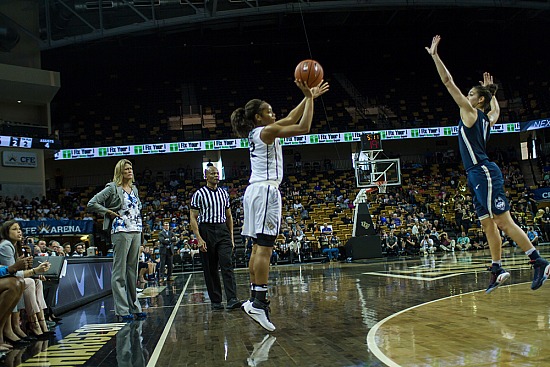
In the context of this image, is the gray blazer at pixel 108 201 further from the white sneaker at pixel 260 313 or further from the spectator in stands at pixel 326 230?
the spectator in stands at pixel 326 230

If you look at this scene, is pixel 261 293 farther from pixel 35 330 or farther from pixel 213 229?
pixel 35 330

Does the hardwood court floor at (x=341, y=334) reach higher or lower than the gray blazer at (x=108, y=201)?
lower

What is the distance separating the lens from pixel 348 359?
3.11m

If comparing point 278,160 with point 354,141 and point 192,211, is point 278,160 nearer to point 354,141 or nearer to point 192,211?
point 192,211

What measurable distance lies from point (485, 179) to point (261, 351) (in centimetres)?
275

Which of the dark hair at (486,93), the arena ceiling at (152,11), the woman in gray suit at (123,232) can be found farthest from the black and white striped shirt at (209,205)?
the arena ceiling at (152,11)

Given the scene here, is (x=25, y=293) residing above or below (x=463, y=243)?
above

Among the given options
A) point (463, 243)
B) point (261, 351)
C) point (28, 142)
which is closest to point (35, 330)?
point (261, 351)

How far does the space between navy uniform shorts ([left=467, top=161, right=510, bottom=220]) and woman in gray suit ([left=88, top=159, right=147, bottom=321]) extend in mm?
3629

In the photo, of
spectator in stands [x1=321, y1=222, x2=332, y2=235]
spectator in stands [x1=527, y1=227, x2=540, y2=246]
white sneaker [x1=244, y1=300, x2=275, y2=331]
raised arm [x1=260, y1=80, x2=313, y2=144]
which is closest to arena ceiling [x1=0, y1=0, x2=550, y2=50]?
spectator in stands [x1=321, y1=222, x2=332, y2=235]

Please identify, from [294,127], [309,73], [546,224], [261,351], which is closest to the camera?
[261,351]

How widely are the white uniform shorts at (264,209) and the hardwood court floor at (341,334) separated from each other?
2.72 ft

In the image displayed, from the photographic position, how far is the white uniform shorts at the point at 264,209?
173 inches

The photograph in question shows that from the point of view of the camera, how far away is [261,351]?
3.57 meters
